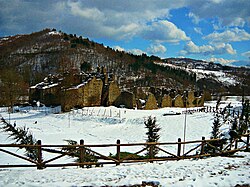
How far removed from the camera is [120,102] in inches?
1753

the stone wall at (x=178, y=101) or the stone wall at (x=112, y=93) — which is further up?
the stone wall at (x=112, y=93)

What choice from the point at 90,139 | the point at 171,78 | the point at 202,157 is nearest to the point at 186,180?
the point at 202,157

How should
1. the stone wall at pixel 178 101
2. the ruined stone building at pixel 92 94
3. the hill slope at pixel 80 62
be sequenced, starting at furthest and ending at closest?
the hill slope at pixel 80 62
the stone wall at pixel 178 101
the ruined stone building at pixel 92 94

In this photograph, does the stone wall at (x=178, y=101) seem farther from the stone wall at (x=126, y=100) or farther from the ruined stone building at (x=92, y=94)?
the stone wall at (x=126, y=100)

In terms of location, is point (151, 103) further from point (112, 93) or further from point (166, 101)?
point (112, 93)

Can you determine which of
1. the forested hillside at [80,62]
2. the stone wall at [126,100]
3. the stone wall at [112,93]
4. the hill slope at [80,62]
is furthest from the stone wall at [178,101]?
the hill slope at [80,62]

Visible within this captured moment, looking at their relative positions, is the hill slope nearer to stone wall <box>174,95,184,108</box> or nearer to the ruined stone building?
stone wall <box>174,95,184,108</box>

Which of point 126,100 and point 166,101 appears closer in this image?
point 126,100

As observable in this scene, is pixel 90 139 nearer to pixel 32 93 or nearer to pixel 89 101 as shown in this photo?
pixel 89 101

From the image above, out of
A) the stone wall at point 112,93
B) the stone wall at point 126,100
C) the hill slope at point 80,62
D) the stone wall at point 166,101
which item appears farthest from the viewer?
the hill slope at point 80,62

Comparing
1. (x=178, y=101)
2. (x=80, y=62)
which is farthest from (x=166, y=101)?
(x=80, y=62)

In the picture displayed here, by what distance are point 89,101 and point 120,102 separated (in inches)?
238

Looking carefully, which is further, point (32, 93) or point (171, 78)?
point (171, 78)

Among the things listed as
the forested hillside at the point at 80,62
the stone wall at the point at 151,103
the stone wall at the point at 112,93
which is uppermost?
the forested hillside at the point at 80,62
